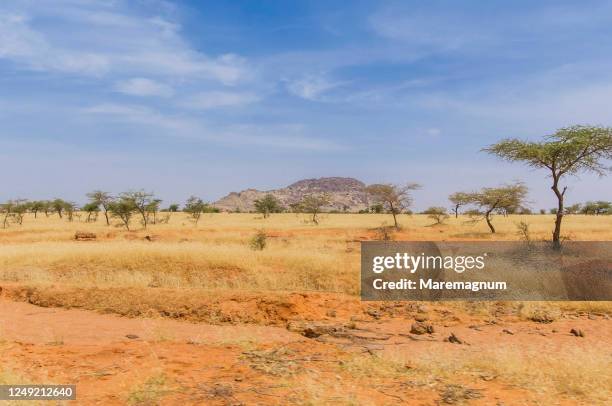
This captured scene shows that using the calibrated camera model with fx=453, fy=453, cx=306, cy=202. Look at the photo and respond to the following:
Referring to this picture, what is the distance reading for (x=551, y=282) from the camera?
13.1m

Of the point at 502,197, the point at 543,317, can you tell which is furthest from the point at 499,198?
the point at 543,317

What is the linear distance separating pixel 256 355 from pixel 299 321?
295 cm

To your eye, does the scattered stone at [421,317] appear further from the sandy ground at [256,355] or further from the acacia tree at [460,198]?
the acacia tree at [460,198]

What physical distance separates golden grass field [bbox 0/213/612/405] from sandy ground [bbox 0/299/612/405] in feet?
0.13

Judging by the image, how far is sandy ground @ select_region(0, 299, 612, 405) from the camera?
618cm

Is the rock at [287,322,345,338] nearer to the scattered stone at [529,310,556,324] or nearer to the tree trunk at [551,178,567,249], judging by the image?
the scattered stone at [529,310,556,324]

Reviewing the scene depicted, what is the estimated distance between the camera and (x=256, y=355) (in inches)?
319

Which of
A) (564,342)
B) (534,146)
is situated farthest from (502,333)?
(534,146)

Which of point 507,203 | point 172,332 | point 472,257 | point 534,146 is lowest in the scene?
point 172,332

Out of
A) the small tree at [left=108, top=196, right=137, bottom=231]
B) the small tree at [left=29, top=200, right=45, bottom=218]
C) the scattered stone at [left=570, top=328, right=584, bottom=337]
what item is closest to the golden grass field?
the scattered stone at [left=570, top=328, right=584, bottom=337]

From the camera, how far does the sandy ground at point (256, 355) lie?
618 cm

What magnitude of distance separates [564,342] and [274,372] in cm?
602

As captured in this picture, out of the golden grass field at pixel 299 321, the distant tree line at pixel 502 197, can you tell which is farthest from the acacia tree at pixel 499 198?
the golden grass field at pixel 299 321

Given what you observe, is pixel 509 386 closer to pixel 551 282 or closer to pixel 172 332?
pixel 172 332
